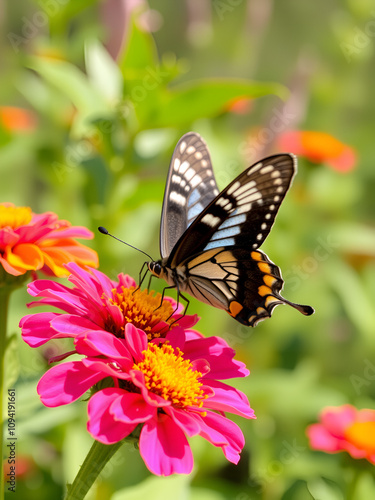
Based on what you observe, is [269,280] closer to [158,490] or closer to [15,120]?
[158,490]

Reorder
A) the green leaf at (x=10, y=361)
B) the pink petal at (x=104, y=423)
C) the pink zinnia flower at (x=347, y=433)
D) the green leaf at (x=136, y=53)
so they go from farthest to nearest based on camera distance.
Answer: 1. the green leaf at (x=136, y=53)
2. the pink zinnia flower at (x=347, y=433)
3. the green leaf at (x=10, y=361)
4. the pink petal at (x=104, y=423)

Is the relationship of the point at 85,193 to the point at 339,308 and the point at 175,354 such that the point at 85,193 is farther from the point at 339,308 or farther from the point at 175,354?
the point at 339,308

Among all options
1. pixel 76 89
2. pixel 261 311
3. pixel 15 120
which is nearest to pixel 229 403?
pixel 261 311

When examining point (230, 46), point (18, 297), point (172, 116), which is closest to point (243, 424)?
point (18, 297)

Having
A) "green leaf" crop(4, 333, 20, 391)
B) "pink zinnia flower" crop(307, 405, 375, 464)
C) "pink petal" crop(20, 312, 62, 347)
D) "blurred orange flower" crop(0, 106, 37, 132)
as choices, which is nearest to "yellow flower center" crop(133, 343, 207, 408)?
"pink petal" crop(20, 312, 62, 347)

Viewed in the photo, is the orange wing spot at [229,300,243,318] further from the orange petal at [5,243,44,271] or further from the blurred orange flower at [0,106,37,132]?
the blurred orange flower at [0,106,37,132]

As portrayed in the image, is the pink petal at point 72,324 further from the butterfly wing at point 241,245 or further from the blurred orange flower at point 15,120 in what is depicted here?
the blurred orange flower at point 15,120

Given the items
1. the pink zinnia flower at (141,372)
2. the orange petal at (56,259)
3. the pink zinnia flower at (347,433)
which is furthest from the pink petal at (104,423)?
the pink zinnia flower at (347,433)

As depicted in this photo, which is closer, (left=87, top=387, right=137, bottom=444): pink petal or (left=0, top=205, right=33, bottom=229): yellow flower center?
(left=87, top=387, right=137, bottom=444): pink petal
